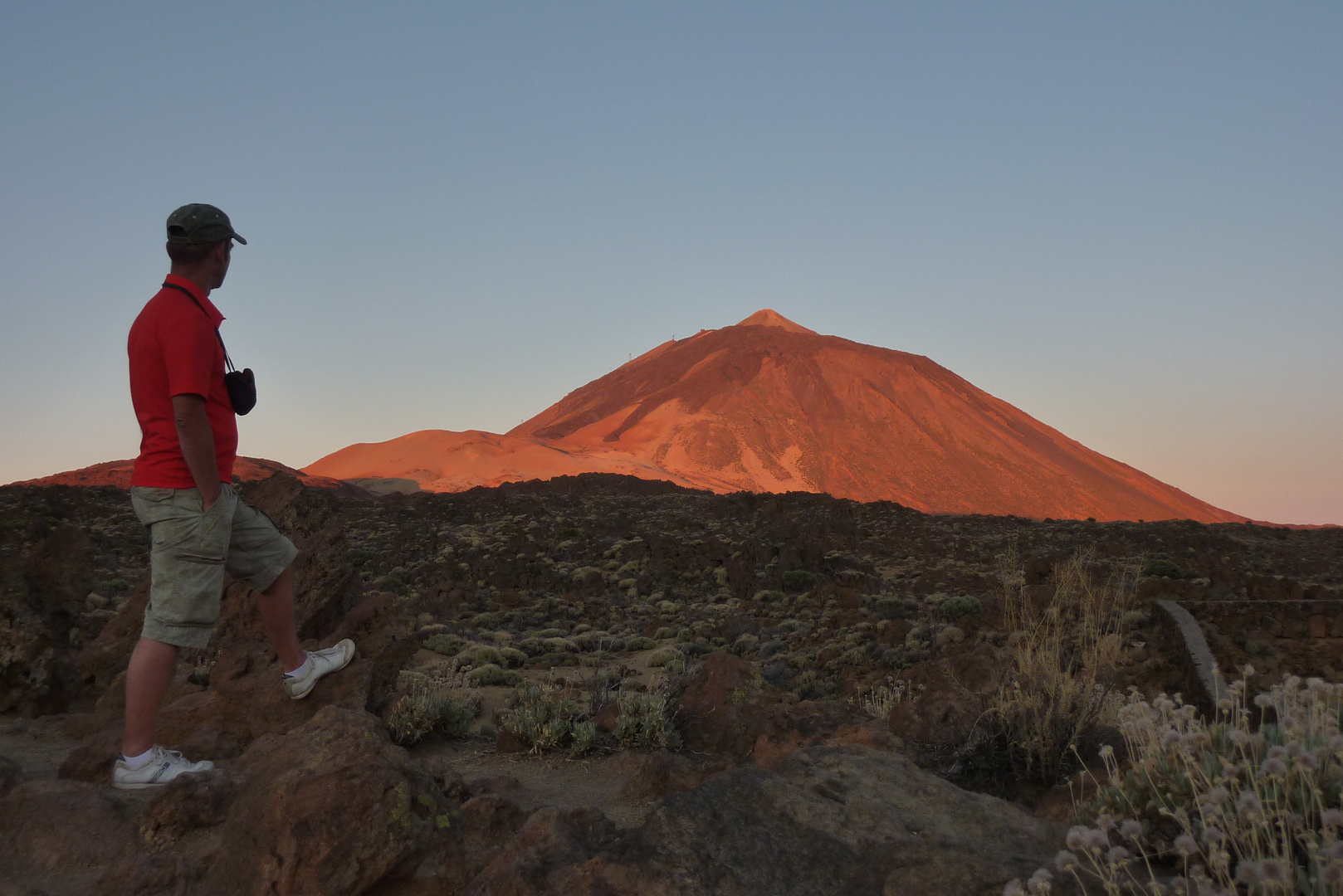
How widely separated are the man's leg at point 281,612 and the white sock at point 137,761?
1.98ft

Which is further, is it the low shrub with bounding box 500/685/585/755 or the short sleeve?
the low shrub with bounding box 500/685/585/755

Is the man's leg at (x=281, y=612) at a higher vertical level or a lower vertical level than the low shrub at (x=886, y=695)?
higher

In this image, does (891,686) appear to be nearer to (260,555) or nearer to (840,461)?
(260,555)

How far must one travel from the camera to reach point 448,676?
271 inches

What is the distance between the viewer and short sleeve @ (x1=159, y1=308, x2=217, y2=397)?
3.07m

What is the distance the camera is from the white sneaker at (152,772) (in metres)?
3.05

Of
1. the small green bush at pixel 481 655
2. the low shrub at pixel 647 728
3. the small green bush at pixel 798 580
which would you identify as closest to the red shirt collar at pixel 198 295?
the low shrub at pixel 647 728

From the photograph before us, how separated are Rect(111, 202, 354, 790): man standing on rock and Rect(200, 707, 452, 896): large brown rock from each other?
0.84 metres

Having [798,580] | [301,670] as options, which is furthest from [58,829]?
[798,580]

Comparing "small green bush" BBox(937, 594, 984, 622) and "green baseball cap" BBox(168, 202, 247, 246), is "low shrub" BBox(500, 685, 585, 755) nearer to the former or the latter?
"green baseball cap" BBox(168, 202, 247, 246)

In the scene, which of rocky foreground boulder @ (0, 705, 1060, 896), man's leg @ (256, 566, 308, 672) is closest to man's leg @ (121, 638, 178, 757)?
rocky foreground boulder @ (0, 705, 1060, 896)

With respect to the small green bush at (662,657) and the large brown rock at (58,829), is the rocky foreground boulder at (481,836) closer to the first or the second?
the large brown rock at (58,829)

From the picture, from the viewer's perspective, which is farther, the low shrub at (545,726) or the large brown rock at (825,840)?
the low shrub at (545,726)

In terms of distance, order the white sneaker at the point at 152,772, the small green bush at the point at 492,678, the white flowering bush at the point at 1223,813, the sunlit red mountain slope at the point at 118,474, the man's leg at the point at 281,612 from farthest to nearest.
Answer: the sunlit red mountain slope at the point at 118,474 → the small green bush at the point at 492,678 → the man's leg at the point at 281,612 → the white sneaker at the point at 152,772 → the white flowering bush at the point at 1223,813
